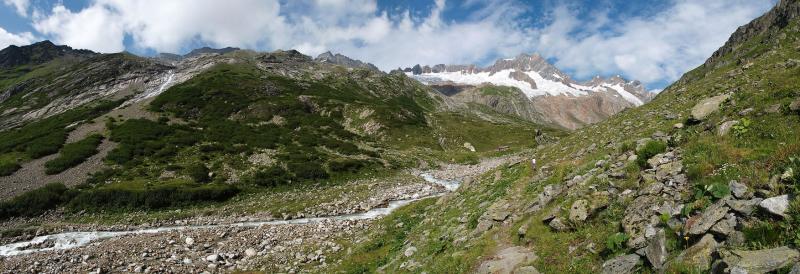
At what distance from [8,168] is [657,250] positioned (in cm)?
9096

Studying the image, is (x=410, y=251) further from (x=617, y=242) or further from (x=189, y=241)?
(x=189, y=241)

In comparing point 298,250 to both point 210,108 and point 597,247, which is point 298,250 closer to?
point 597,247

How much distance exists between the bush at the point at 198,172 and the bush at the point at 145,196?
469 cm

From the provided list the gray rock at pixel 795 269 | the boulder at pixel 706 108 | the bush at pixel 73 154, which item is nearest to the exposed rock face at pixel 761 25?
the boulder at pixel 706 108

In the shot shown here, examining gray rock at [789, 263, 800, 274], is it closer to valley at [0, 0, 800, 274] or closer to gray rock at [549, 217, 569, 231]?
valley at [0, 0, 800, 274]

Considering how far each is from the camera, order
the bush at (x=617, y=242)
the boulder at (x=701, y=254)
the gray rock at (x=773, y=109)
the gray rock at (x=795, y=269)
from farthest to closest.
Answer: the gray rock at (x=773, y=109), the bush at (x=617, y=242), the boulder at (x=701, y=254), the gray rock at (x=795, y=269)

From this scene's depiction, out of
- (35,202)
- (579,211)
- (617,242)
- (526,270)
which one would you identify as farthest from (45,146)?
(617,242)

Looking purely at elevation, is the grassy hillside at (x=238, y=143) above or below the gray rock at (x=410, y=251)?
above

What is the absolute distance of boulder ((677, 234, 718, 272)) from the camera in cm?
796

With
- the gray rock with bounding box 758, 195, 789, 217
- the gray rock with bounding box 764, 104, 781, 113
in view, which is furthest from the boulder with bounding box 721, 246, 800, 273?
the gray rock with bounding box 764, 104, 781, 113

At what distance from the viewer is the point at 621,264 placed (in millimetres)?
9758

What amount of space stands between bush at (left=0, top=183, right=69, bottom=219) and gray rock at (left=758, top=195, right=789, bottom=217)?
67.8m

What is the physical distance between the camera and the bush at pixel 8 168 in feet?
216

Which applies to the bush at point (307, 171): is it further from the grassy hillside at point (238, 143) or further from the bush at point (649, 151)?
the bush at point (649, 151)
